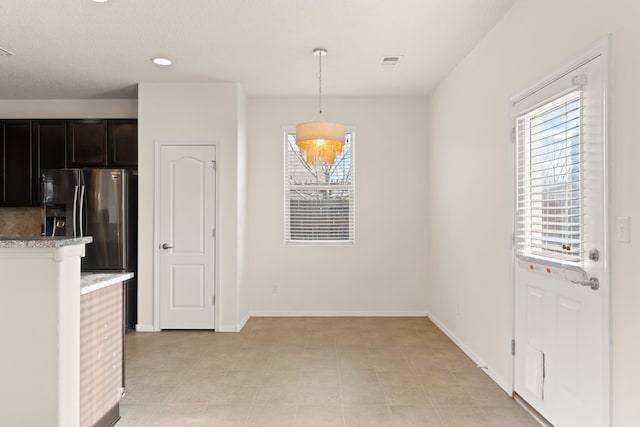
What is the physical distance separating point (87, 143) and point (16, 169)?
0.94m

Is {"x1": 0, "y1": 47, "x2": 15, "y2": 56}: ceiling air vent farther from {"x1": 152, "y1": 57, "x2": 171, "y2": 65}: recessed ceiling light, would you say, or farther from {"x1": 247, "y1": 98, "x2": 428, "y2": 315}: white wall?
{"x1": 247, "y1": 98, "x2": 428, "y2": 315}: white wall

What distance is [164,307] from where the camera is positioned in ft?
16.6

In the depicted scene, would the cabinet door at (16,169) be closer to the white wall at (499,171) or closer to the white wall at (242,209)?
the white wall at (242,209)

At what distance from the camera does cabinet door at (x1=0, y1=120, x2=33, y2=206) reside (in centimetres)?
545

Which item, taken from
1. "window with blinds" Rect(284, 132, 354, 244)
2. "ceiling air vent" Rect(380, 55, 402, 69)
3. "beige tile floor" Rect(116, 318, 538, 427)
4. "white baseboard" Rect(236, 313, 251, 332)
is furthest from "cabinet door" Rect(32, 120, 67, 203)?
"ceiling air vent" Rect(380, 55, 402, 69)

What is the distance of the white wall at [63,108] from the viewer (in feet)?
18.7

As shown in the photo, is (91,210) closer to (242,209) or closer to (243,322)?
(242,209)

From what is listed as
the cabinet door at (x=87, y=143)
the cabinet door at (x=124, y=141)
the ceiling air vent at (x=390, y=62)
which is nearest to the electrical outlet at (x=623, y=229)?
the ceiling air vent at (x=390, y=62)

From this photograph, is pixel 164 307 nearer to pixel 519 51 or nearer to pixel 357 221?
pixel 357 221

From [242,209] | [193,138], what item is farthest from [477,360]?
[193,138]

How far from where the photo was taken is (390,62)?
4410 millimetres

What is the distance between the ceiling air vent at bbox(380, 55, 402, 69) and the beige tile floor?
282 cm

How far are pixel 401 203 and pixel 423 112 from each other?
1.22 metres

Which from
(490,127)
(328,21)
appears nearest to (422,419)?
(490,127)
